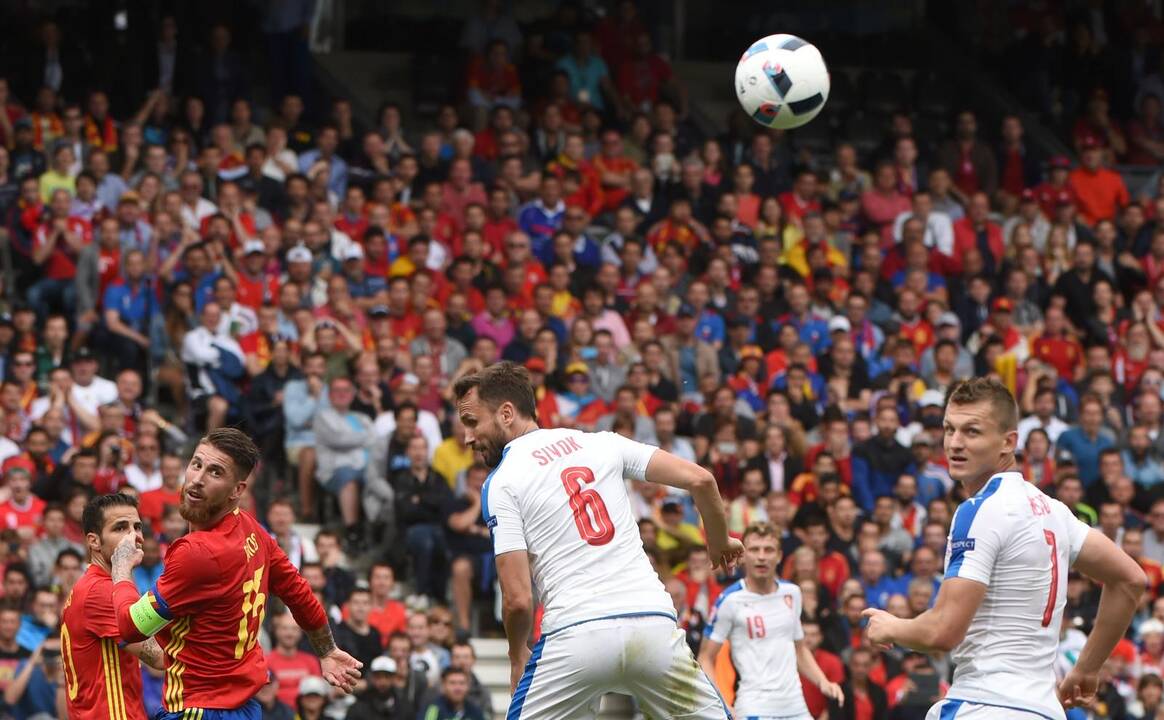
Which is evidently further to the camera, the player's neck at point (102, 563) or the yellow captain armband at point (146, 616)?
the player's neck at point (102, 563)

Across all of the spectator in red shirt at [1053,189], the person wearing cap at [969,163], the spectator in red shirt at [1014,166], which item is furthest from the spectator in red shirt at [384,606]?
the spectator in red shirt at [1014,166]

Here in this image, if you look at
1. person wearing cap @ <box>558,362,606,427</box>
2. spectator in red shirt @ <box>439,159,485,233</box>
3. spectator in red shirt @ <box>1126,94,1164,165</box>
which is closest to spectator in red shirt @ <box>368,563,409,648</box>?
person wearing cap @ <box>558,362,606,427</box>

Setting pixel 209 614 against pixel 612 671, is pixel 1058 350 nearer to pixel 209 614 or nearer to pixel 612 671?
pixel 612 671

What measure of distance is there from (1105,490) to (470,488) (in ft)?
19.4

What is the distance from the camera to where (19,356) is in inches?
588

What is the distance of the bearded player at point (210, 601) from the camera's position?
7047 millimetres

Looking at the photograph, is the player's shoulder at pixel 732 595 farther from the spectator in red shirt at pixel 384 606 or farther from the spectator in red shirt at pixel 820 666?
the spectator in red shirt at pixel 384 606

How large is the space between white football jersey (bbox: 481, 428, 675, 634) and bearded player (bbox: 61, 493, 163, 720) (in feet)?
5.36

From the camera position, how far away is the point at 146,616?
7.04 meters

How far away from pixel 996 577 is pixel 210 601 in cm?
Result: 303

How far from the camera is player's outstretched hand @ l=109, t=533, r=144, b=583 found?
741cm

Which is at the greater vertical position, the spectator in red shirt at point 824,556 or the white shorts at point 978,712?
the white shorts at point 978,712

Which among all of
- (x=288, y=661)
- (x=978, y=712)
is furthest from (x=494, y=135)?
(x=978, y=712)

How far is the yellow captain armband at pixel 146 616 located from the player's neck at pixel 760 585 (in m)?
5.17
